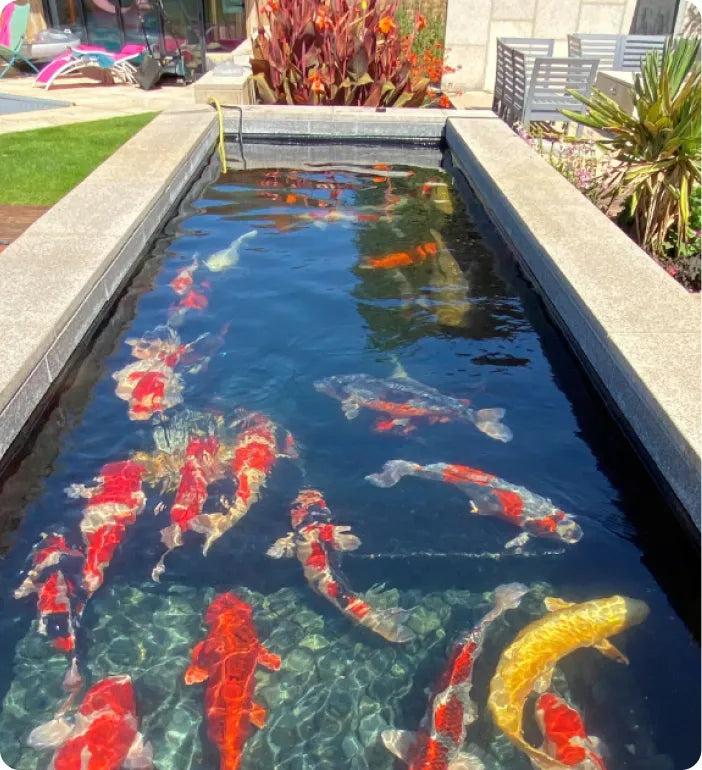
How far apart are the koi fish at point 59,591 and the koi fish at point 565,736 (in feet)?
5.90

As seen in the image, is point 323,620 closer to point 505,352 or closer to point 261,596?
point 261,596

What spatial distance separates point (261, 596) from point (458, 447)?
1503mm

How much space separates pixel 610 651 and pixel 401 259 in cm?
427

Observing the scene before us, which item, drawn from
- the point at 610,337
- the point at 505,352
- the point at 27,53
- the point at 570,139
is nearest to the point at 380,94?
the point at 570,139

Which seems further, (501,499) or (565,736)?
(501,499)

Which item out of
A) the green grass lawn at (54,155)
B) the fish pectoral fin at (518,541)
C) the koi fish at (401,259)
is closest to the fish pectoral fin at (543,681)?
the fish pectoral fin at (518,541)

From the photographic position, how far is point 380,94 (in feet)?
35.4

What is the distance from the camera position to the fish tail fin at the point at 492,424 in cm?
438

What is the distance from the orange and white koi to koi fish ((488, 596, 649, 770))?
387cm

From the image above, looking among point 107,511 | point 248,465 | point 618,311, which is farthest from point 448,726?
point 618,311

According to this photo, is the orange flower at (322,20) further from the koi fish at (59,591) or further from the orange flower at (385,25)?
the koi fish at (59,591)

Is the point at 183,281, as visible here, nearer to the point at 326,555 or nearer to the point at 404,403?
the point at 404,403

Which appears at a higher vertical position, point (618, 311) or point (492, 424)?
point (618, 311)

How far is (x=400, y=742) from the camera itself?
8.99ft
